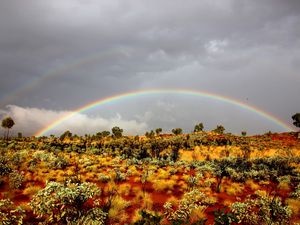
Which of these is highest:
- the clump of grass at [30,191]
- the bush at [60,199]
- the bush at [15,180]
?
the bush at [60,199]

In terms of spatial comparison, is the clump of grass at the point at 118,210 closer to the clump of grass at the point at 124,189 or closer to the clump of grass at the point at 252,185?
the clump of grass at the point at 124,189

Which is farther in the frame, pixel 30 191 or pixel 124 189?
pixel 124 189

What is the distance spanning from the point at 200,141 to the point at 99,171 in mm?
36551

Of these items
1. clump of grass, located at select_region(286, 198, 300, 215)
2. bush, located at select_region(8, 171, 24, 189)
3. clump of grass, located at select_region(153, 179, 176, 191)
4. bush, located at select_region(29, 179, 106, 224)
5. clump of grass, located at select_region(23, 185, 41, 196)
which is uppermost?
bush, located at select_region(29, 179, 106, 224)

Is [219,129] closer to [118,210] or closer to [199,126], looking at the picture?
[199,126]

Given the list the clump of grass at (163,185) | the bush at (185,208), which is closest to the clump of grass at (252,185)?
the clump of grass at (163,185)

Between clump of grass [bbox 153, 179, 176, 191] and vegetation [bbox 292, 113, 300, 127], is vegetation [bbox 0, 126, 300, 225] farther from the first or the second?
vegetation [bbox 292, 113, 300, 127]

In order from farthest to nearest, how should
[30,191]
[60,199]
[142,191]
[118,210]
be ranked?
[142,191], [30,191], [118,210], [60,199]

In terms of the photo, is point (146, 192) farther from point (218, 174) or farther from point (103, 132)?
point (103, 132)

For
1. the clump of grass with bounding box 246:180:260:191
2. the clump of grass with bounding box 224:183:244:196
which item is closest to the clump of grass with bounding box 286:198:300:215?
the clump of grass with bounding box 224:183:244:196

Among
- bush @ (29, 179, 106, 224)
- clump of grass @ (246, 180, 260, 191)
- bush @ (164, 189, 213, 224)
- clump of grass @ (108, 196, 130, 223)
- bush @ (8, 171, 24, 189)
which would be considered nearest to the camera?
bush @ (29, 179, 106, 224)

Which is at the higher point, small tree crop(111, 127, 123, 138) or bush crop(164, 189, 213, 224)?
small tree crop(111, 127, 123, 138)

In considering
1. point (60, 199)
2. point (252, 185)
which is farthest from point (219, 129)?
point (60, 199)

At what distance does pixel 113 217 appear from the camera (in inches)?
691
